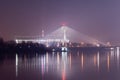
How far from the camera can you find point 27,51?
2958cm

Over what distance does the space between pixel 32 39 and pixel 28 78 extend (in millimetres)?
26600

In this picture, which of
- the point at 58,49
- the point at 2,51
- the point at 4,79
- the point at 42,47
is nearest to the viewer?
the point at 4,79

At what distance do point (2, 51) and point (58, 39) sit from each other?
1191 cm

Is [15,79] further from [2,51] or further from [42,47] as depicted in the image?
[42,47]

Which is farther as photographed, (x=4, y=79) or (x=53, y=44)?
(x=53, y=44)

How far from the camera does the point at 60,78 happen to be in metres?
10.2

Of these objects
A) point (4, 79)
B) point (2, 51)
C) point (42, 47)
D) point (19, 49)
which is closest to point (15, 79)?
point (4, 79)

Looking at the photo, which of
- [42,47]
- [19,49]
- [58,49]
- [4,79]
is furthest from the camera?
[58,49]

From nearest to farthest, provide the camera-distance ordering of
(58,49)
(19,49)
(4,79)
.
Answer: (4,79), (19,49), (58,49)

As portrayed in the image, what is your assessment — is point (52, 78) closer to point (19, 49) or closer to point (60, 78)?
point (60, 78)

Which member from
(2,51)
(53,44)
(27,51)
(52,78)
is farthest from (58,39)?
(52,78)

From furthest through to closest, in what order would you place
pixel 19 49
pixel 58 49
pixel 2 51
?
pixel 58 49 → pixel 19 49 → pixel 2 51

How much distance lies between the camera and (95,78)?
1007 cm

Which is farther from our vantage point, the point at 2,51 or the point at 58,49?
the point at 58,49
